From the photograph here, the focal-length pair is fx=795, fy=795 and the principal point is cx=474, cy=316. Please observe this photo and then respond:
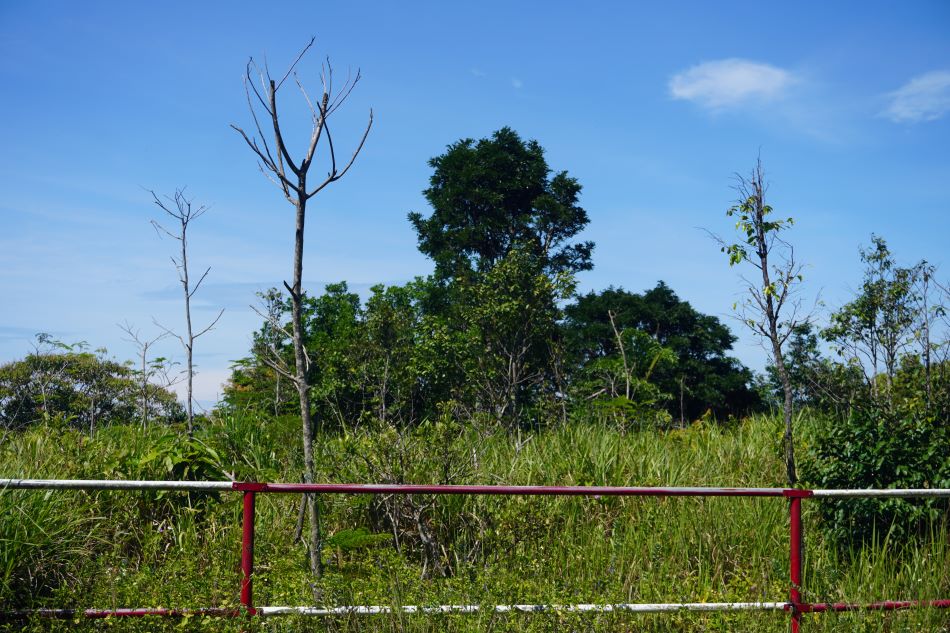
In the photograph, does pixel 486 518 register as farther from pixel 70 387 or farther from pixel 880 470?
pixel 70 387

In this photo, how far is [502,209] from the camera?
29562 millimetres

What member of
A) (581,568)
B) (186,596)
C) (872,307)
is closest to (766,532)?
(581,568)

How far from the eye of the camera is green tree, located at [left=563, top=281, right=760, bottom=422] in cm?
3039

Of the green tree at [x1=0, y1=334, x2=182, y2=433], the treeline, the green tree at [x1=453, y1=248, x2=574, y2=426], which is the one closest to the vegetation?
the treeline

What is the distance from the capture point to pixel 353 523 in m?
7.05

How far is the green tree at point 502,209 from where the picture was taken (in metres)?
29.2

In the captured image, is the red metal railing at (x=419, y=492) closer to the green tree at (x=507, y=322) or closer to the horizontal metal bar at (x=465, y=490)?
the horizontal metal bar at (x=465, y=490)

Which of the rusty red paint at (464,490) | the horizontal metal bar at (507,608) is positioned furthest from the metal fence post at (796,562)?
the rusty red paint at (464,490)

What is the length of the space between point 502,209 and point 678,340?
858cm

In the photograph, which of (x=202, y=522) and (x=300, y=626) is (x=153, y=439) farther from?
(x=300, y=626)

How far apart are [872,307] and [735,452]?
7.33 m

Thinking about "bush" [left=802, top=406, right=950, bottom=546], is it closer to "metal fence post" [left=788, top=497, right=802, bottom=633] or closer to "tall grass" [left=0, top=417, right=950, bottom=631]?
"tall grass" [left=0, top=417, right=950, bottom=631]

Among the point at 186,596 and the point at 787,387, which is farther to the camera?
the point at 787,387

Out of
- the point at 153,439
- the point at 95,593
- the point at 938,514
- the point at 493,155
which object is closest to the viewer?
the point at 95,593
